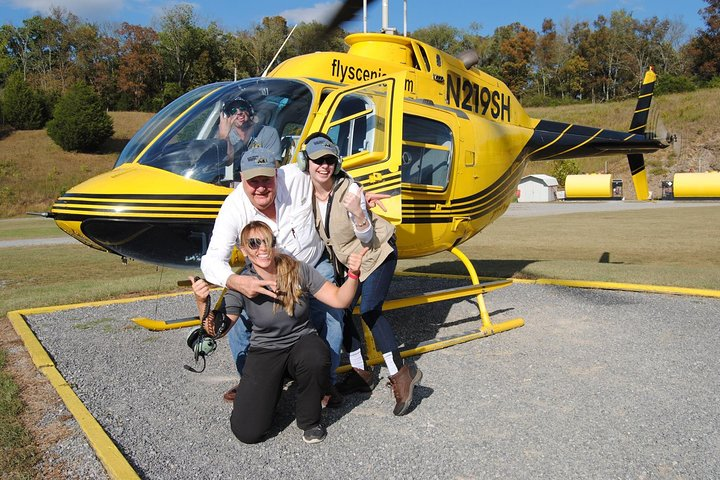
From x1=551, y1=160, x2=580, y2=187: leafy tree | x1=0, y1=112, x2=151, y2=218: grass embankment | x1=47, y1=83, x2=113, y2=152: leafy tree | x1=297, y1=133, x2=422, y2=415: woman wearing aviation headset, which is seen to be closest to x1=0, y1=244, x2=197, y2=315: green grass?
x1=297, y1=133, x2=422, y2=415: woman wearing aviation headset

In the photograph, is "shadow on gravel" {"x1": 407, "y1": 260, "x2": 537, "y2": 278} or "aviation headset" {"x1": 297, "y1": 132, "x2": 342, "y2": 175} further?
"shadow on gravel" {"x1": 407, "y1": 260, "x2": 537, "y2": 278}

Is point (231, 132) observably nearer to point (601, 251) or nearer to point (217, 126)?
point (217, 126)

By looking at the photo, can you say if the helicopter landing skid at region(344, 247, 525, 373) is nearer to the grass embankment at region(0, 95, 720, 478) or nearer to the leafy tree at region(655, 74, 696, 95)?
the grass embankment at region(0, 95, 720, 478)

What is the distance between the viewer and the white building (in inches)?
1639

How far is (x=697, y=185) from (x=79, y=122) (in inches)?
1717

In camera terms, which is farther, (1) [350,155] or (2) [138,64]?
(2) [138,64]

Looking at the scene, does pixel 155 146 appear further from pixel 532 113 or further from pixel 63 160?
pixel 532 113

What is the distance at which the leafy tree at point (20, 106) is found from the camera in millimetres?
51156

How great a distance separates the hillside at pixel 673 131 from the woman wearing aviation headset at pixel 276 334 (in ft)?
142

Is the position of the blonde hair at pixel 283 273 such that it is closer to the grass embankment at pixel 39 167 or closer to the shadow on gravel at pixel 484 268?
the shadow on gravel at pixel 484 268

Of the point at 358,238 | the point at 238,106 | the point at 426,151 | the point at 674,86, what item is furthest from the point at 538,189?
the point at 358,238

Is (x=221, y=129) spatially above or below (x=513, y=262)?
above

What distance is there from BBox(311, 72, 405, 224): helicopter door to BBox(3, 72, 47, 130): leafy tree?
5522 centimetres

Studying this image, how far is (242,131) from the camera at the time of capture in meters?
4.68
